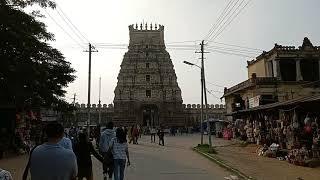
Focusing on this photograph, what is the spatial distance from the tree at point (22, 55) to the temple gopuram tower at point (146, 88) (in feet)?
157

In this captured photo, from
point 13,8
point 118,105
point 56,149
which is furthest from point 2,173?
point 118,105

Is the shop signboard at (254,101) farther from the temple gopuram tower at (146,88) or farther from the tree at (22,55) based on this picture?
the temple gopuram tower at (146,88)

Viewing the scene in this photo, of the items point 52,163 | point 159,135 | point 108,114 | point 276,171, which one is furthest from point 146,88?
point 52,163

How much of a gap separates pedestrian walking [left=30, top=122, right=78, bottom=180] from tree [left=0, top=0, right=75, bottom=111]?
16346 millimetres

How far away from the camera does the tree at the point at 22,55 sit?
2138 cm

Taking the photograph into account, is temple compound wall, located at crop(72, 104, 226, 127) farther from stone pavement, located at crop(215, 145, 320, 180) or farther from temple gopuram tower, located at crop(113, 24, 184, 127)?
stone pavement, located at crop(215, 145, 320, 180)

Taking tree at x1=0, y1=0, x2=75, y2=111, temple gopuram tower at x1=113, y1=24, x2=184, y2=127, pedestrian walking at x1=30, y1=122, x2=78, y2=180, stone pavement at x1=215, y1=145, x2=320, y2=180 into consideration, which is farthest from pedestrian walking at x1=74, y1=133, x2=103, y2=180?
temple gopuram tower at x1=113, y1=24, x2=184, y2=127

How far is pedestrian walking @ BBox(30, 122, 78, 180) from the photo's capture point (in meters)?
5.55

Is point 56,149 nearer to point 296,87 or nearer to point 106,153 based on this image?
point 106,153

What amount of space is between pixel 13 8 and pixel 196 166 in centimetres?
1123

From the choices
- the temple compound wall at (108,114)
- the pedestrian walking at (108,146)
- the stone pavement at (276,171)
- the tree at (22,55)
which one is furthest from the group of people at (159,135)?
the temple compound wall at (108,114)

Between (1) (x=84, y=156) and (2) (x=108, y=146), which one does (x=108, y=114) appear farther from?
(1) (x=84, y=156)

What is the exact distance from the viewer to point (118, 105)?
74.2 metres

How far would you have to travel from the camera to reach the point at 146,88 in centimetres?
7469
